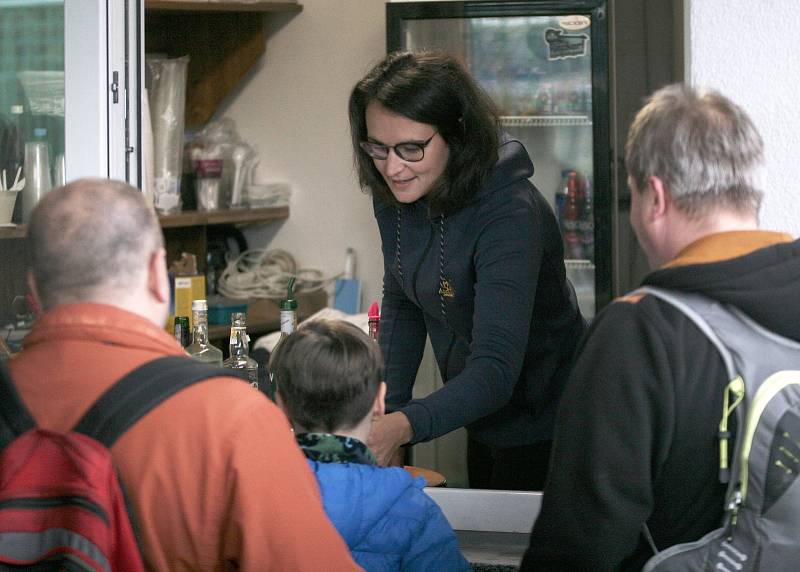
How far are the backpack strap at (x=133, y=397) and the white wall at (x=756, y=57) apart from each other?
3.89 ft

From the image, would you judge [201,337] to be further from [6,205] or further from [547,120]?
[547,120]

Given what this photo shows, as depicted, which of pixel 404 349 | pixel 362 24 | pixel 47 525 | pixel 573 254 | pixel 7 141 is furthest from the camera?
pixel 362 24

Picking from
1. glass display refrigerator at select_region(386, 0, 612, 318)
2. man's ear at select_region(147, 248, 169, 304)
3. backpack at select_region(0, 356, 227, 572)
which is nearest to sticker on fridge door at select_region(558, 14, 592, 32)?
glass display refrigerator at select_region(386, 0, 612, 318)

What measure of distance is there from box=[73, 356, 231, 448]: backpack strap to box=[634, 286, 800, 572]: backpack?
548 mm

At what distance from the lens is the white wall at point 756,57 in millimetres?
1948

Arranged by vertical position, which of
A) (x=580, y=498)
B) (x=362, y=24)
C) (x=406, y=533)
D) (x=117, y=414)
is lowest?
(x=406, y=533)

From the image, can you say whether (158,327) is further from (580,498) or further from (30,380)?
(580,498)

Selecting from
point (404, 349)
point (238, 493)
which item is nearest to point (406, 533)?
point (238, 493)

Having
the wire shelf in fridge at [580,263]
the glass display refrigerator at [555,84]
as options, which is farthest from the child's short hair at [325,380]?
the wire shelf in fridge at [580,263]

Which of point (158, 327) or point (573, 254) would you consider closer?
point (158, 327)

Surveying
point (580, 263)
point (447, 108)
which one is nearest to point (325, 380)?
point (447, 108)

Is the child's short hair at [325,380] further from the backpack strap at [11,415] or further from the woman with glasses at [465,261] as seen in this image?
the backpack strap at [11,415]

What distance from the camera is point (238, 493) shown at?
1.15m

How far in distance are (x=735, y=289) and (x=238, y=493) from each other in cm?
59
